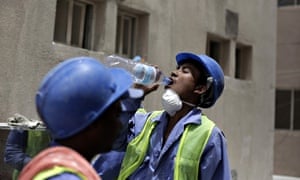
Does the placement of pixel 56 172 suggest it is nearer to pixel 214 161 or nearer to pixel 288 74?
pixel 214 161

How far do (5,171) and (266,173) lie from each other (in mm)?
5785

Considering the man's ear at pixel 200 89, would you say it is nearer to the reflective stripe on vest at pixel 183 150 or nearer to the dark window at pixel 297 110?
the reflective stripe on vest at pixel 183 150

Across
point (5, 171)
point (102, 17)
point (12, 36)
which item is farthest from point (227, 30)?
point (5, 171)

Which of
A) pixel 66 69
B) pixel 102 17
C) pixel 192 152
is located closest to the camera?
pixel 66 69

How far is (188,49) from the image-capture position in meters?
6.54

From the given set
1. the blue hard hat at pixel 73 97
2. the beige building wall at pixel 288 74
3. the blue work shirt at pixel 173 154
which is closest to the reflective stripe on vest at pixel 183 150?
the blue work shirt at pixel 173 154

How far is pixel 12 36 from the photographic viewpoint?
4.23 m

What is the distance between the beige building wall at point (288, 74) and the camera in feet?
41.9

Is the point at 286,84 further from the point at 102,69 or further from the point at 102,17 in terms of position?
the point at 102,69

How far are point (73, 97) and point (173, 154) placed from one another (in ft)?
4.43

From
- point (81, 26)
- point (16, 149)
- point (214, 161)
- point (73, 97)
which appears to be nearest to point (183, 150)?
point (214, 161)

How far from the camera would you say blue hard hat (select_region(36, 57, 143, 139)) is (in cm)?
137

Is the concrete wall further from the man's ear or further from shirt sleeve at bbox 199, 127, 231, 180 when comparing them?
shirt sleeve at bbox 199, 127, 231, 180

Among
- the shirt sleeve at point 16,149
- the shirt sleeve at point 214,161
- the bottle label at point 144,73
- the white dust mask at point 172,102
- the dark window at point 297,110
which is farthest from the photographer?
the dark window at point 297,110
